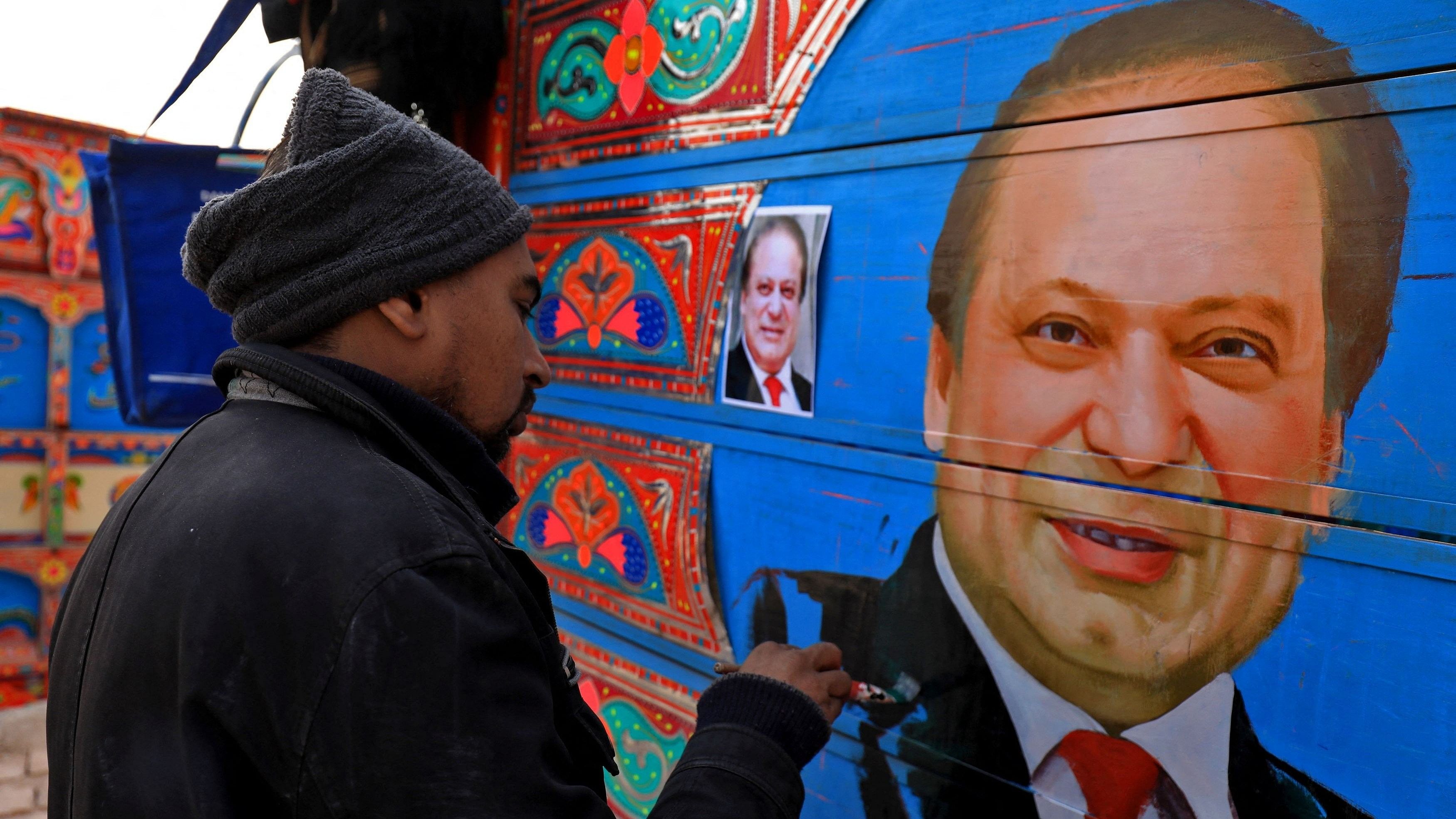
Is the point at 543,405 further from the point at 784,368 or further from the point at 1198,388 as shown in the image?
the point at 1198,388

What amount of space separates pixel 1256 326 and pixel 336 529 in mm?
1090

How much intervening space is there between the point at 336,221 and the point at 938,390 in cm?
94

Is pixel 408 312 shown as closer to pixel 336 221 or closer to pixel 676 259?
pixel 336 221

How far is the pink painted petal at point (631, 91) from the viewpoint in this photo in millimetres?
2053

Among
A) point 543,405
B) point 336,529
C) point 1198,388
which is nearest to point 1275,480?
point 1198,388

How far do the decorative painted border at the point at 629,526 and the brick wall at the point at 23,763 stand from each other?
8.15ft

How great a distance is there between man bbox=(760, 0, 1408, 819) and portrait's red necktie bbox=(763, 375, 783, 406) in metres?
0.34

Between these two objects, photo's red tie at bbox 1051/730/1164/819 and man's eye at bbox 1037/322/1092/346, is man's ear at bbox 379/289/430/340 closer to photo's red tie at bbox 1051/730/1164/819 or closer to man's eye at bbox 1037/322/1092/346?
man's eye at bbox 1037/322/1092/346

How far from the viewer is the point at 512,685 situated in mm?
838

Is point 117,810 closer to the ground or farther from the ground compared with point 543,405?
closer to the ground

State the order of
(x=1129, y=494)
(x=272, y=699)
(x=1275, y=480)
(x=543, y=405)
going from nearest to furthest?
1. (x=272, y=699)
2. (x=1275, y=480)
3. (x=1129, y=494)
4. (x=543, y=405)

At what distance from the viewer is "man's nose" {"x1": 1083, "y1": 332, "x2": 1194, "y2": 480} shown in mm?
1237

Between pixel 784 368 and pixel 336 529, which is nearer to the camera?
pixel 336 529

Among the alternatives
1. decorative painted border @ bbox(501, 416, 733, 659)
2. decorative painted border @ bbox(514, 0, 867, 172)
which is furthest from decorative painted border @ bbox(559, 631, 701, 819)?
decorative painted border @ bbox(514, 0, 867, 172)
